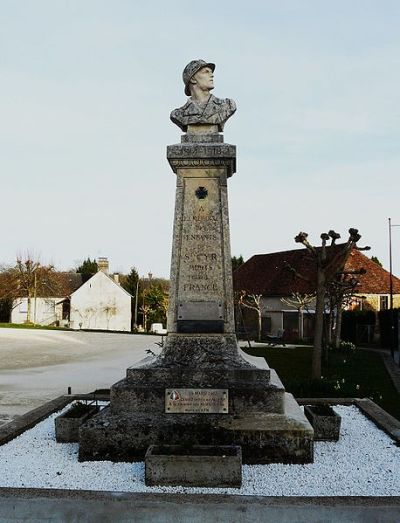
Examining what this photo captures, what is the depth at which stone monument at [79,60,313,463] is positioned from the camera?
5.75 meters

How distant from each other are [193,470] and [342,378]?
32.7ft

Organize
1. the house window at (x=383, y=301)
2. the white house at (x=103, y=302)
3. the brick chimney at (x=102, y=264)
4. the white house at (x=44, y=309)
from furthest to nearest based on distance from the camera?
the white house at (x=44, y=309) < the brick chimney at (x=102, y=264) < the white house at (x=103, y=302) < the house window at (x=383, y=301)

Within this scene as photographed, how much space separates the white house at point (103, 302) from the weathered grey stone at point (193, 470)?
47374 mm

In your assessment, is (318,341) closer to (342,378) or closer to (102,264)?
(342,378)

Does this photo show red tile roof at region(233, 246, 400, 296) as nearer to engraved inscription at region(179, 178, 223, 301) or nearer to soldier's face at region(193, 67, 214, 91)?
soldier's face at region(193, 67, 214, 91)

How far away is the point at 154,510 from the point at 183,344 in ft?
7.74

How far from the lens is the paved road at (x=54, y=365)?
12344mm

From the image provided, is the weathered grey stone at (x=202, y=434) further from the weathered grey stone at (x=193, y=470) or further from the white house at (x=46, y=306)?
the white house at (x=46, y=306)

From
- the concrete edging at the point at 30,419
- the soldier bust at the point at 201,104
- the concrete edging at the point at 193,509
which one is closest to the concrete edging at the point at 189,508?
the concrete edging at the point at 193,509

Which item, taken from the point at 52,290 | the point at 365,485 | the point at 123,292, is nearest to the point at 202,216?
the point at 365,485

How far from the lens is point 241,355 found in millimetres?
6484

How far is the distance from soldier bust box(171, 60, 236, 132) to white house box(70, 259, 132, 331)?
1798 inches

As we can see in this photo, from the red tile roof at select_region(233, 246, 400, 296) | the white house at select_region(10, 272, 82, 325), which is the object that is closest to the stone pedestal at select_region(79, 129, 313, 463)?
the red tile roof at select_region(233, 246, 400, 296)

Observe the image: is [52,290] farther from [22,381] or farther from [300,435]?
[300,435]
